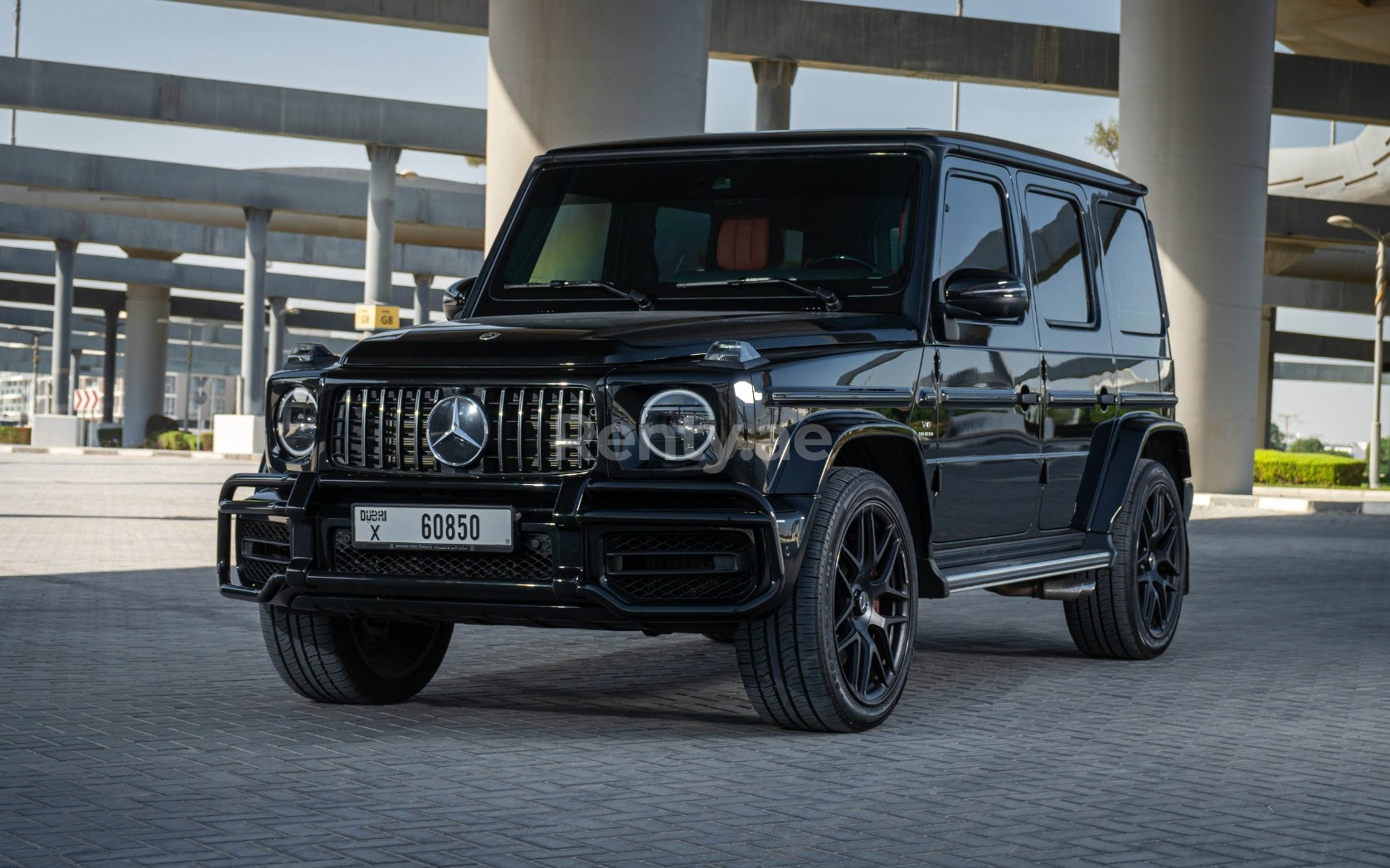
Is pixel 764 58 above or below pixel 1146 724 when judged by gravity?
above

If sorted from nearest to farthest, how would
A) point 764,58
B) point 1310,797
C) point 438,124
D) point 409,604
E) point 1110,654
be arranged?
point 1310,797 < point 409,604 < point 1110,654 < point 764,58 < point 438,124

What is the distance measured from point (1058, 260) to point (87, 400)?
53473 millimetres

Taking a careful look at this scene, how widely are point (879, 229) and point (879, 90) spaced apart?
3931cm

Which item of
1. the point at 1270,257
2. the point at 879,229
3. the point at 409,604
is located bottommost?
the point at 409,604

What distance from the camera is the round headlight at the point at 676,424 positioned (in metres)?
5.92

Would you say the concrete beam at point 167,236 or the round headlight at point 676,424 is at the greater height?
the concrete beam at point 167,236

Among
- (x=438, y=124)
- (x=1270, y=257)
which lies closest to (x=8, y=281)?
(x=438, y=124)

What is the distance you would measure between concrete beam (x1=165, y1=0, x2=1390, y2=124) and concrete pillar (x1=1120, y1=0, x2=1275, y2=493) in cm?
594

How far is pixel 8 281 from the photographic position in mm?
73188

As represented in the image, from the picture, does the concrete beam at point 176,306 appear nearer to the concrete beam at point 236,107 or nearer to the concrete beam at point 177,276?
the concrete beam at point 177,276

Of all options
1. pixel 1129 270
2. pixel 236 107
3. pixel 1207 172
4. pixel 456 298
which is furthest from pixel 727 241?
pixel 236 107

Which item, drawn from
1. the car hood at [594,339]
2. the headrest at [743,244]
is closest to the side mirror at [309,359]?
the car hood at [594,339]

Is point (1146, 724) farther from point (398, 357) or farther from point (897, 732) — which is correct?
point (398, 357)

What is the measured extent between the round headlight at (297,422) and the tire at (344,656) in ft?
1.84
